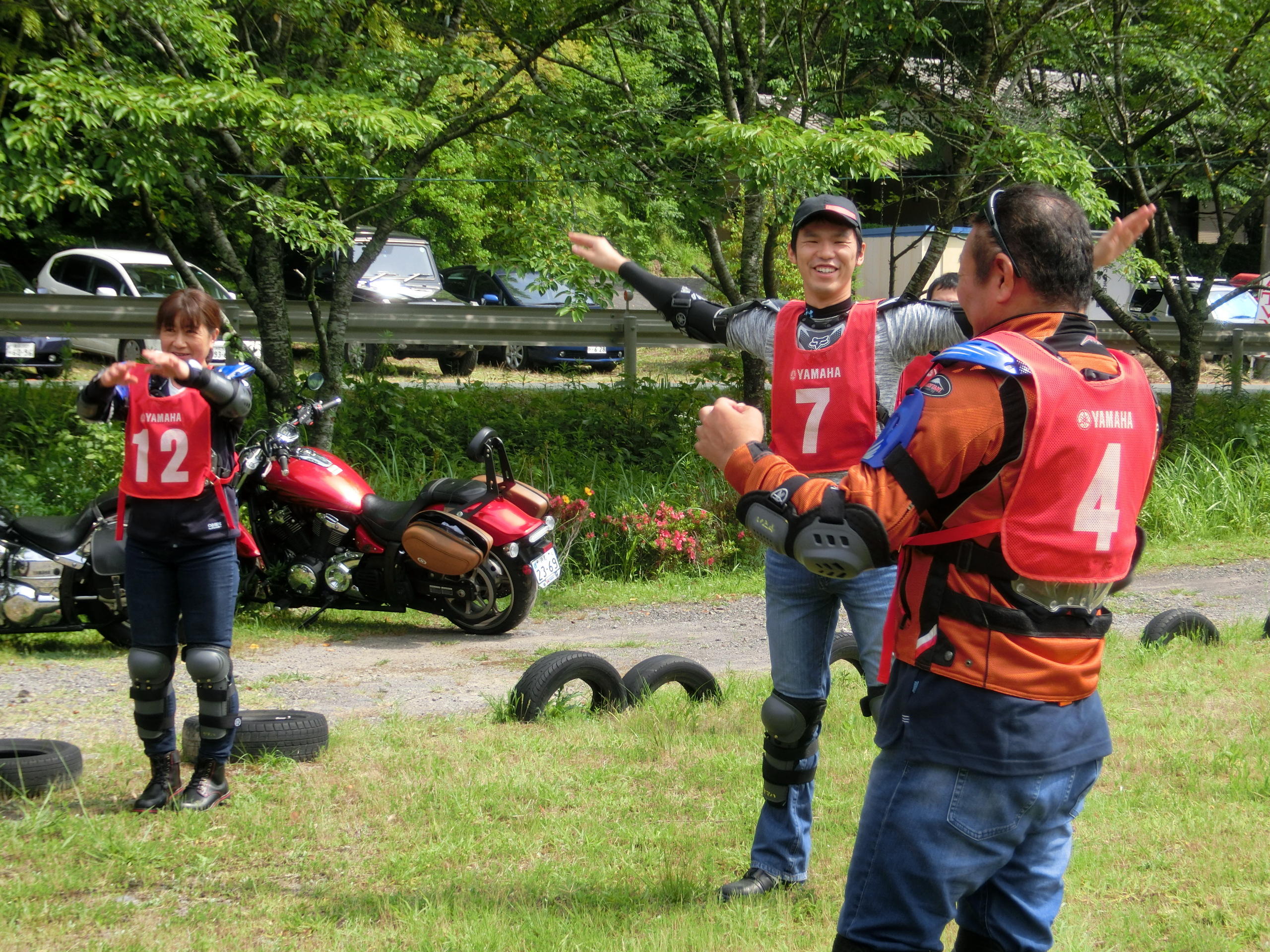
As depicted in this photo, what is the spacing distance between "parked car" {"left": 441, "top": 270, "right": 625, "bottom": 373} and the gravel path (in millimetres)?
5211

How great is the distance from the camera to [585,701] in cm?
616

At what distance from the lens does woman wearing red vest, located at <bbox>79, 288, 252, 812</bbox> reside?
14.6 feet

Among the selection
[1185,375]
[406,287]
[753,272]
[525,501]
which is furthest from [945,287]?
[406,287]

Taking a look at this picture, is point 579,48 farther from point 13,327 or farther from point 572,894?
point 572,894

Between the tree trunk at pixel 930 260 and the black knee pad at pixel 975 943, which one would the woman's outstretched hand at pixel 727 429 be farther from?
→ the tree trunk at pixel 930 260

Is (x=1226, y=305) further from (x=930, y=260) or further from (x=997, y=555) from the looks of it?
(x=997, y=555)

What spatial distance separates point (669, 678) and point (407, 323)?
7623 millimetres

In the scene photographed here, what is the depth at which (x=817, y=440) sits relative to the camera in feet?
12.1

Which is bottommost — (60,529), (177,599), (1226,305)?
(60,529)

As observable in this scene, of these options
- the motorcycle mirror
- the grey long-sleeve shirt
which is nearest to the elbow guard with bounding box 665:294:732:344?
the grey long-sleeve shirt

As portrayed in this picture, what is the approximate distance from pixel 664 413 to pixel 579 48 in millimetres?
3716

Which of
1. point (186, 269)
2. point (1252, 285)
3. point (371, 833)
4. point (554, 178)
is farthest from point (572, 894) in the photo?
point (1252, 285)

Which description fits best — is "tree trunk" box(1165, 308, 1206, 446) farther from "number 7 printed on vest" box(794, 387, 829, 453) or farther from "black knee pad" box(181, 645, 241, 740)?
"black knee pad" box(181, 645, 241, 740)

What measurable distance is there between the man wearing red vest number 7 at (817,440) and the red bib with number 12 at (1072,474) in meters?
1.45
